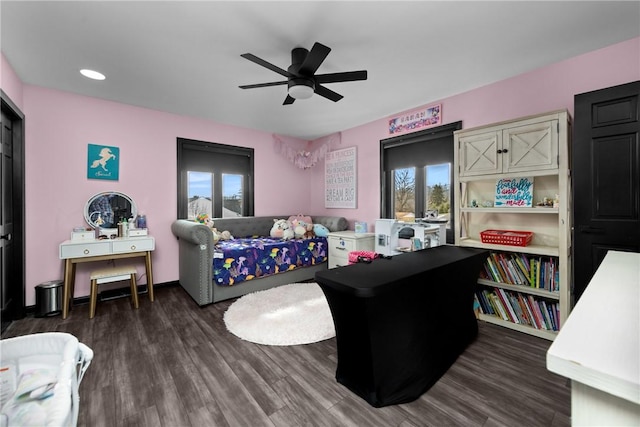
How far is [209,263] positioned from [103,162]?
185 cm

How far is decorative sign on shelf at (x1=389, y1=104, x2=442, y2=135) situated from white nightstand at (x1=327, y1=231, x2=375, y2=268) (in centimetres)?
155

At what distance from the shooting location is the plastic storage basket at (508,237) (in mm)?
2404

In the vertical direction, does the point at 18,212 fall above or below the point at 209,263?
above

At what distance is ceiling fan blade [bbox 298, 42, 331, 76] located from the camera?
1.82 m

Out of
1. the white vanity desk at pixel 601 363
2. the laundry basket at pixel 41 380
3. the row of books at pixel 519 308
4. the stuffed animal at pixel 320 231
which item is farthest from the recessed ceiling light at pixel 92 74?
the row of books at pixel 519 308

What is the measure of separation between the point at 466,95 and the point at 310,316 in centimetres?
299

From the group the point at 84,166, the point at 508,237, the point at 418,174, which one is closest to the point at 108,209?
the point at 84,166

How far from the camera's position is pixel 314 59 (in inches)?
Result: 77.9

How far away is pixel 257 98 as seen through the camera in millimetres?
3234

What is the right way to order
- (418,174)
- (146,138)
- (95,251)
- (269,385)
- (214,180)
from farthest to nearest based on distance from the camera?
(214,180) → (418,174) → (146,138) → (95,251) → (269,385)

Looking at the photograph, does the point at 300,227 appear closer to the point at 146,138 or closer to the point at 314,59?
the point at 146,138

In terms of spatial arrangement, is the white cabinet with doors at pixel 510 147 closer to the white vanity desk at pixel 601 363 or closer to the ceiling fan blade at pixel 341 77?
the ceiling fan blade at pixel 341 77

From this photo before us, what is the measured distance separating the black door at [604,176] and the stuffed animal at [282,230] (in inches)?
126

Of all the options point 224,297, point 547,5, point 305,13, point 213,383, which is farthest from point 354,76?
point 224,297
